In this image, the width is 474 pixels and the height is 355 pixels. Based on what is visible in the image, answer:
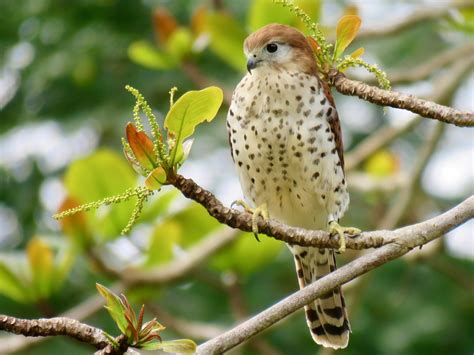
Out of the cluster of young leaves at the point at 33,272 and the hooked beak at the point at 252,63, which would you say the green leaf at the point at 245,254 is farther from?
the hooked beak at the point at 252,63

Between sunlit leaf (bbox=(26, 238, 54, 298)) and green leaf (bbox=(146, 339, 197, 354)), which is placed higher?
green leaf (bbox=(146, 339, 197, 354))

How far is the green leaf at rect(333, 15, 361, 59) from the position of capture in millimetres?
3098

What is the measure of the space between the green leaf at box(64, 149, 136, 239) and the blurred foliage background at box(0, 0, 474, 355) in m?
0.22

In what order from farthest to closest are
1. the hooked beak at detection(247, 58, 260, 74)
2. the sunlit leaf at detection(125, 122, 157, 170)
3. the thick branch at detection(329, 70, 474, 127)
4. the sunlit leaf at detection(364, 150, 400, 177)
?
the sunlit leaf at detection(364, 150, 400, 177) < the hooked beak at detection(247, 58, 260, 74) < the thick branch at detection(329, 70, 474, 127) < the sunlit leaf at detection(125, 122, 157, 170)

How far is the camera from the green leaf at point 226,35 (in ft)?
16.1

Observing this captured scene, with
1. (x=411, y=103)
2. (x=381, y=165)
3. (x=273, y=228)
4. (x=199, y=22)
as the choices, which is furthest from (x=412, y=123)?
(x=273, y=228)

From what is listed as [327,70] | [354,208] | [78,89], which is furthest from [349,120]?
[327,70]

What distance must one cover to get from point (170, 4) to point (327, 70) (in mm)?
3274

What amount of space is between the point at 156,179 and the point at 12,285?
→ 2285mm

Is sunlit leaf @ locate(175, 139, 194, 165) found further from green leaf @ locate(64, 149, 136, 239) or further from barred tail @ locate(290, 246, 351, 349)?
green leaf @ locate(64, 149, 136, 239)

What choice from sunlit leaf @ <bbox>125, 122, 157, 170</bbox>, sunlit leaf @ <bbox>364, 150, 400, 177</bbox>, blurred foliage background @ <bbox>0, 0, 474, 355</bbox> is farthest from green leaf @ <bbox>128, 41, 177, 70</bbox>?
sunlit leaf @ <bbox>125, 122, 157, 170</bbox>

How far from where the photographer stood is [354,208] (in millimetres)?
6543

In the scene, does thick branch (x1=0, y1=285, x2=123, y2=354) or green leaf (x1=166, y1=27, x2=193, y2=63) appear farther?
green leaf (x1=166, y1=27, x2=193, y2=63)

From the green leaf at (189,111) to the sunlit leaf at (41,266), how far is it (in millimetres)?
2068
